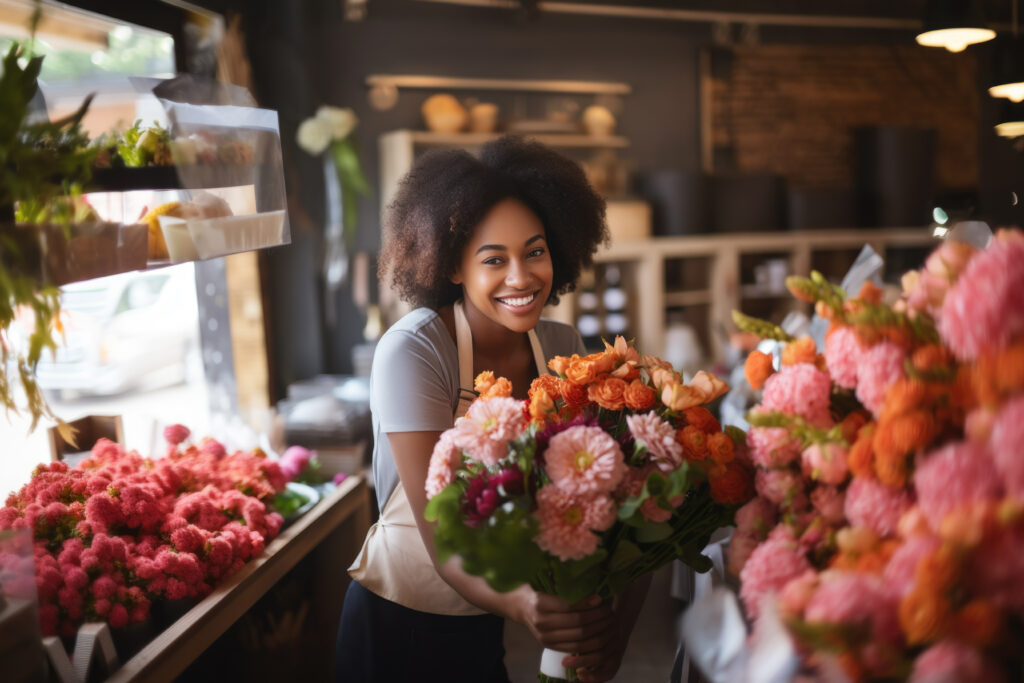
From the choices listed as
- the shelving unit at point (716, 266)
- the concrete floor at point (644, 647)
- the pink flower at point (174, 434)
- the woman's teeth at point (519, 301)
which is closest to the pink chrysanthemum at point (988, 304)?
the woman's teeth at point (519, 301)

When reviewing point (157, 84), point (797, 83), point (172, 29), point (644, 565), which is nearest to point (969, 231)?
point (644, 565)

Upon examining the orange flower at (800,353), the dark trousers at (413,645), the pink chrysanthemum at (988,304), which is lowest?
the dark trousers at (413,645)

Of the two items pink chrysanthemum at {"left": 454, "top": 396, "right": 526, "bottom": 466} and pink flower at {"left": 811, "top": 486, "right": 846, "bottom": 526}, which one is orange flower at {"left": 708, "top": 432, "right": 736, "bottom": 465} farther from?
pink chrysanthemum at {"left": 454, "top": 396, "right": 526, "bottom": 466}

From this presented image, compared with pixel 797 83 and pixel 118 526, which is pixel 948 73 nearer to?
pixel 797 83

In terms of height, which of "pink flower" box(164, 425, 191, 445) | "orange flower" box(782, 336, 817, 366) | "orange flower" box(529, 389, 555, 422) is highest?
"orange flower" box(782, 336, 817, 366)

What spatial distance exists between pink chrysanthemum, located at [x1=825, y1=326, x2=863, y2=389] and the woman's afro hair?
0.87m

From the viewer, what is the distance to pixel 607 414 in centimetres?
113

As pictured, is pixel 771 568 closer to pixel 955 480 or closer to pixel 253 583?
pixel 955 480

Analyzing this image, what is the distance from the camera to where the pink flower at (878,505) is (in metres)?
0.79

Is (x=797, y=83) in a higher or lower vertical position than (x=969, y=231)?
higher

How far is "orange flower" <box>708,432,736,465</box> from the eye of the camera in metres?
0.99

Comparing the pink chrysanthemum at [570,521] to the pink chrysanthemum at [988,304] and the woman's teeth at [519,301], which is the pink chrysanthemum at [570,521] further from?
the woman's teeth at [519,301]

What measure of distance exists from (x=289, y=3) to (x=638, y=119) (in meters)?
2.31

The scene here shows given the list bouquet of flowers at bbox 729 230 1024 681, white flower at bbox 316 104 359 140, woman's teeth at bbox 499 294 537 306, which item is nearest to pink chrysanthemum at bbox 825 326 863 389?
bouquet of flowers at bbox 729 230 1024 681
